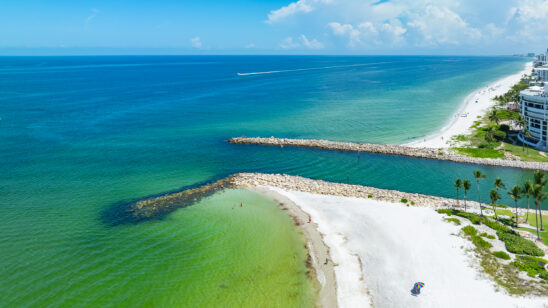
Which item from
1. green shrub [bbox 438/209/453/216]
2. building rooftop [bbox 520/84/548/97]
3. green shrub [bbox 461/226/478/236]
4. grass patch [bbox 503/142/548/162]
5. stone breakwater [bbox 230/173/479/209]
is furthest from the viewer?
building rooftop [bbox 520/84/548/97]

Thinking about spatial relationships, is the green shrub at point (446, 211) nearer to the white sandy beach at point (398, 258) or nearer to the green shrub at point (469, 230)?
the white sandy beach at point (398, 258)

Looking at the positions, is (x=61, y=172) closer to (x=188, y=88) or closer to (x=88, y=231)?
(x=88, y=231)

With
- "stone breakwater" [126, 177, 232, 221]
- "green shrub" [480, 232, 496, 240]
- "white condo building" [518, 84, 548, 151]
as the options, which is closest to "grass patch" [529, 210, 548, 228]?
"green shrub" [480, 232, 496, 240]

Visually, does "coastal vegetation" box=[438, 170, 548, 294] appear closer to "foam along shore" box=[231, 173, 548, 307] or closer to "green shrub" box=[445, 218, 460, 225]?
"green shrub" box=[445, 218, 460, 225]

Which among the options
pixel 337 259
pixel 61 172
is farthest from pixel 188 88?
pixel 337 259

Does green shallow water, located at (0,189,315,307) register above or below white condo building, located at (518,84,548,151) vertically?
below

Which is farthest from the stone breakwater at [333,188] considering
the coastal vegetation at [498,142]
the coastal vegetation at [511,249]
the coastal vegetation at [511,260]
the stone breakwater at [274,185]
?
the coastal vegetation at [498,142]

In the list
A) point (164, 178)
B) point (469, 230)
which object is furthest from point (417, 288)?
point (164, 178)
